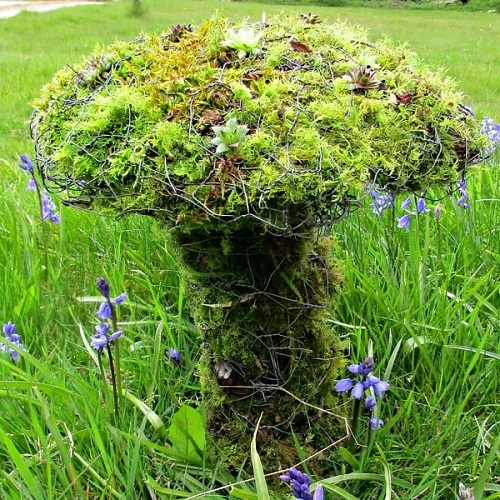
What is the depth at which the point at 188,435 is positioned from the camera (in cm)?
170

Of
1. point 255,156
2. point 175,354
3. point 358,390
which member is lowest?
point 175,354

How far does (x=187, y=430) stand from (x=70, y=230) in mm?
1443

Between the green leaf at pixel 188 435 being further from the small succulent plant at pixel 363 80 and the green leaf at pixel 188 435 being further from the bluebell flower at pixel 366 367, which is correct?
the small succulent plant at pixel 363 80

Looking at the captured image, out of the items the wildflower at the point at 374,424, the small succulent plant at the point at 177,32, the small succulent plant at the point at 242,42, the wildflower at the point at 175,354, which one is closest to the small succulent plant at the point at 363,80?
the small succulent plant at the point at 242,42

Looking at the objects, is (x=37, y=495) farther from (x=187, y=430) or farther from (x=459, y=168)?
(x=459, y=168)

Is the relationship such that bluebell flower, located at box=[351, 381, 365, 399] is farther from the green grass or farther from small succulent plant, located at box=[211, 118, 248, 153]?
small succulent plant, located at box=[211, 118, 248, 153]

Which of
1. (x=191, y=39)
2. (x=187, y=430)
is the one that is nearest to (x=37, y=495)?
(x=187, y=430)

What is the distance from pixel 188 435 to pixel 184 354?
451 mm

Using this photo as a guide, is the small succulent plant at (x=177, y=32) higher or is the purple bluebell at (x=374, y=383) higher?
the small succulent plant at (x=177, y=32)

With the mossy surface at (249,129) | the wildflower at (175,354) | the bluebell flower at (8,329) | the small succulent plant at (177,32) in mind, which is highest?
→ the small succulent plant at (177,32)

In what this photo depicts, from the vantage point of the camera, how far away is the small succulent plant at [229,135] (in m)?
1.18

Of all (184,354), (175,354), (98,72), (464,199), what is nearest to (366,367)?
(175,354)

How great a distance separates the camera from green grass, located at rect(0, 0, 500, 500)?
1.65m

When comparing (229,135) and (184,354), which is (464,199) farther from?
(229,135)
